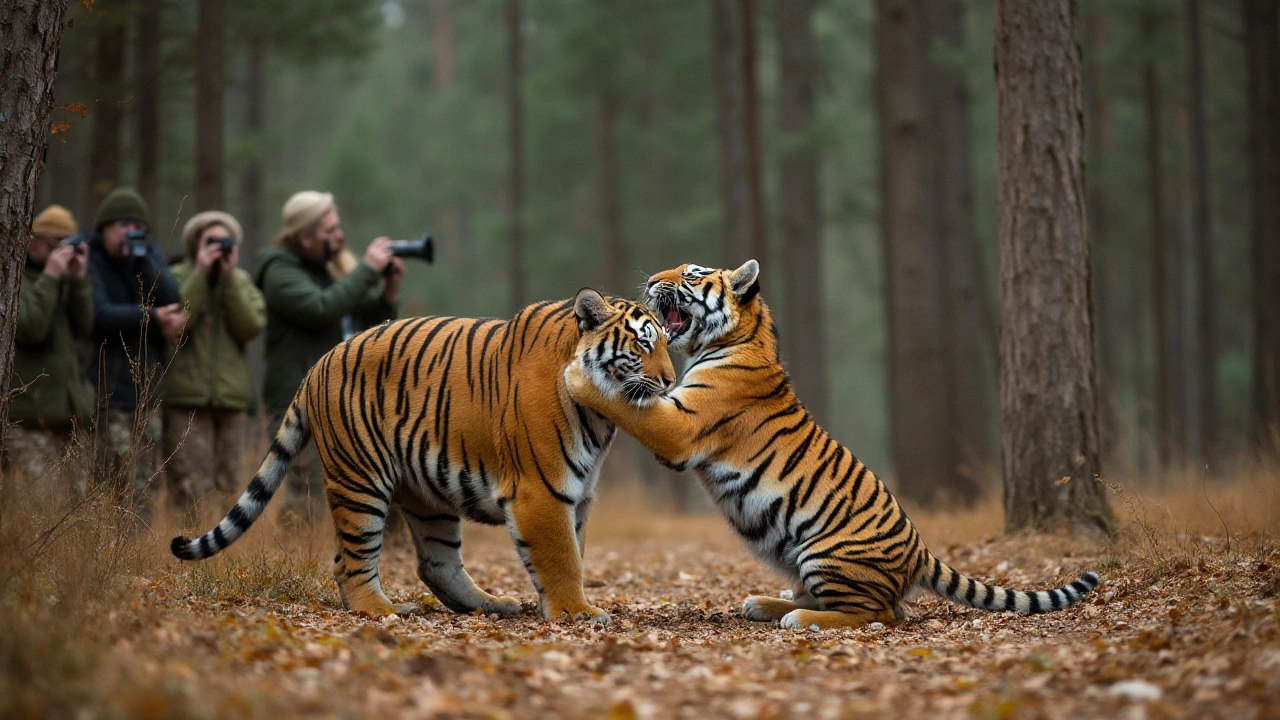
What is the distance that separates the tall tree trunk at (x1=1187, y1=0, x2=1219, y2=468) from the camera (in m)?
17.8

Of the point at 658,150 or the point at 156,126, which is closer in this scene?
the point at 156,126

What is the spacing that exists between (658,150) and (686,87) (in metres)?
1.86

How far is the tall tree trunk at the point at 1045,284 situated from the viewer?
23.5 feet

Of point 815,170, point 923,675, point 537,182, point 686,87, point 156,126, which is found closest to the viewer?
point 923,675

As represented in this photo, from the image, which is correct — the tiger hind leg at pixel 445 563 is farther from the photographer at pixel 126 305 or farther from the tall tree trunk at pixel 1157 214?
the tall tree trunk at pixel 1157 214

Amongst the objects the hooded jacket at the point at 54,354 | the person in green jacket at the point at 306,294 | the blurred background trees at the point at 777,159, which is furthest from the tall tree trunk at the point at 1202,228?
the hooded jacket at the point at 54,354

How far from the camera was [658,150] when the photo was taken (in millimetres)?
27578

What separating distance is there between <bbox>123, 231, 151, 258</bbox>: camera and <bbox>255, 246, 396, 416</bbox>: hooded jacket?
30.0 inches

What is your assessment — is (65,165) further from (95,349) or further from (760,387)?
(760,387)

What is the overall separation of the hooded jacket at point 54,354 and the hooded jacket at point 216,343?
58cm

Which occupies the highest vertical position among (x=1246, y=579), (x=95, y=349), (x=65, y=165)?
(x=65, y=165)

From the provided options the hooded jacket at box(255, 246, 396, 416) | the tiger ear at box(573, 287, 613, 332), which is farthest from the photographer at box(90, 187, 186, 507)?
the tiger ear at box(573, 287, 613, 332)

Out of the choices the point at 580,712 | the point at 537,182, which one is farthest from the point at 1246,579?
the point at 537,182

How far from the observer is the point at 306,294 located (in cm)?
724
